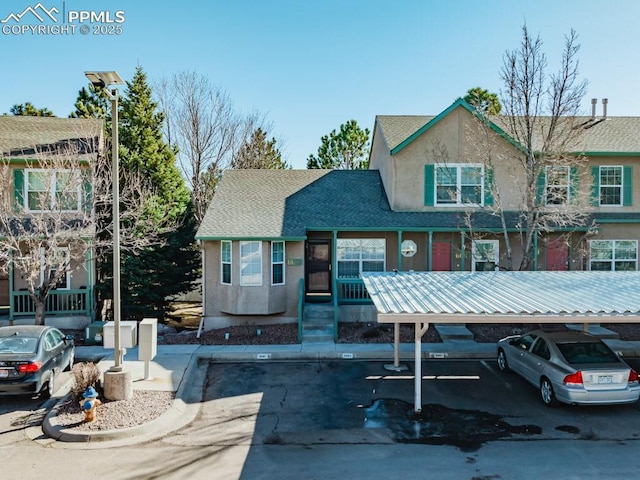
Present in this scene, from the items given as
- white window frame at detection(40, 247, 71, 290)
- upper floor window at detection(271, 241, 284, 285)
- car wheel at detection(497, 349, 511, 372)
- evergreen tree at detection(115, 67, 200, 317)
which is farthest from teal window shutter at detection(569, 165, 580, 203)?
white window frame at detection(40, 247, 71, 290)

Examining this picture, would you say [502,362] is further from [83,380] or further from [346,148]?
[346,148]

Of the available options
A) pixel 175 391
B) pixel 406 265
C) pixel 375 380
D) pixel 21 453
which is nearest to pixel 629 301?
pixel 375 380

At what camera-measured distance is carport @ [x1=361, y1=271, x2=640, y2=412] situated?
32.0 ft

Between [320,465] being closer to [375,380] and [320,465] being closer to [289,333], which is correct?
[375,380]

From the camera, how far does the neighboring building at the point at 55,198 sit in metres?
16.7

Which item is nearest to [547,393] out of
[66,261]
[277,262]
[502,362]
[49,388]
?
[502,362]

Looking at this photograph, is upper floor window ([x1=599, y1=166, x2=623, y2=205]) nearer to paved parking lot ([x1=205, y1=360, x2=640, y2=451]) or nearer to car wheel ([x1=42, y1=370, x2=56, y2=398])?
paved parking lot ([x1=205, y1=360, x2=640, y2=451])

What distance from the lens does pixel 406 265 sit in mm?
19516

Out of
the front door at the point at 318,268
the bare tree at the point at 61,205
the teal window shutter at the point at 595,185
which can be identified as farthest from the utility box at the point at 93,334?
the teal window shutter at the point at 595,185

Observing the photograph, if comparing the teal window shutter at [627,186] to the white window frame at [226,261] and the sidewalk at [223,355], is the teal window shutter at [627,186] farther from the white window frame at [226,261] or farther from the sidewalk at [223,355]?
the white window frame at [226,261]

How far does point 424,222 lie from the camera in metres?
18.9

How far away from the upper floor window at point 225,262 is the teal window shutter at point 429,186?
8.13 metres

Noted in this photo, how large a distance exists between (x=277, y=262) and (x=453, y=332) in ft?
22.1

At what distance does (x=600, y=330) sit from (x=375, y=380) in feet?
33.4
